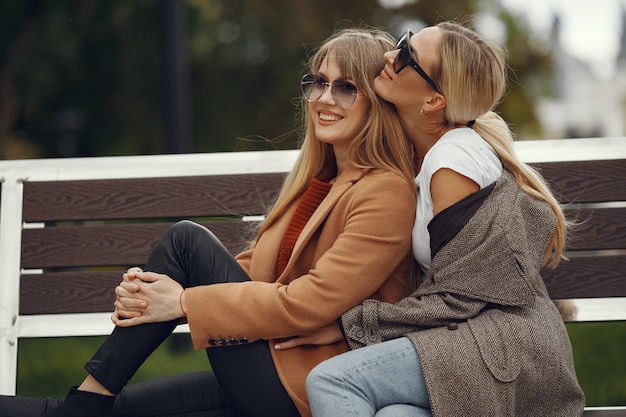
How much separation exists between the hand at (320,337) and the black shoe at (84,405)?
0.58 meters

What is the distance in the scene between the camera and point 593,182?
3832 mm

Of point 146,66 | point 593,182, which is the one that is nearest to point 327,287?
Answer: point 593,182

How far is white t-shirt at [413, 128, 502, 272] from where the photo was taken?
2924 mm

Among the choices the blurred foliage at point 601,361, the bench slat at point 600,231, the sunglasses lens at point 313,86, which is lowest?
the blurred foliage at point 601,361

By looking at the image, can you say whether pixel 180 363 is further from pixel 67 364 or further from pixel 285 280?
pixel 285 280

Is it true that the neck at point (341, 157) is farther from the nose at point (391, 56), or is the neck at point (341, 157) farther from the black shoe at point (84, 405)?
the black shoe at point (84, 405)

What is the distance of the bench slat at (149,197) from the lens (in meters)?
4.00

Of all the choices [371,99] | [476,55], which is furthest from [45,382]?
[476,55]

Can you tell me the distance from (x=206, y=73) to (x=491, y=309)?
11.1m

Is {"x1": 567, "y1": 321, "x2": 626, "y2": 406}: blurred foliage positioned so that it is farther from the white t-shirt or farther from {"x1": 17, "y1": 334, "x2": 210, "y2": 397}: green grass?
{"x1": 17, "y1": 334, "x2": 210, "y2": 397}: green grass

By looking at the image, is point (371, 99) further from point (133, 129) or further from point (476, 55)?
point (133, 129)

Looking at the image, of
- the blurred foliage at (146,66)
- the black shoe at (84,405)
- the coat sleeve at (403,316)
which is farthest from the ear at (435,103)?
the blurred foliage at (146,66)

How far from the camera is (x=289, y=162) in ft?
13.2

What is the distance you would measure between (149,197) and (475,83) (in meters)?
1.58
